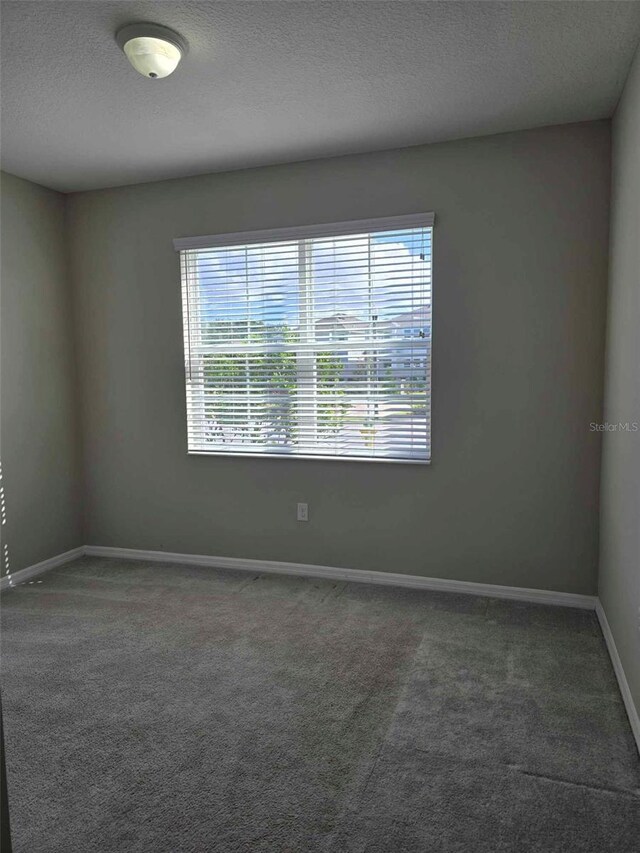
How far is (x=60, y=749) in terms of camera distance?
84.6 inches

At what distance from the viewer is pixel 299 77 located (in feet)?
→ 8.66

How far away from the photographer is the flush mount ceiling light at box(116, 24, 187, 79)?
2248 mm

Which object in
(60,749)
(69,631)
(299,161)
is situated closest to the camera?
(60,749)

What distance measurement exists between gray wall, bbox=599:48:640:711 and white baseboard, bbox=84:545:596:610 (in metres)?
0.32

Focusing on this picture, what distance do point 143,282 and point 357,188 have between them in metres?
1.64

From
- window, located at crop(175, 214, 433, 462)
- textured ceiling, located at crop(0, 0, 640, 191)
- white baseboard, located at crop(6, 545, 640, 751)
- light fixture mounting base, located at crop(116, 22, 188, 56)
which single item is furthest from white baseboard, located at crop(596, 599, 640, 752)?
light fixture mounting base, located at crop(116, 22, 188, 56)

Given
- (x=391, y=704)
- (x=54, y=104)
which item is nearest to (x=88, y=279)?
(x=54, y=104)

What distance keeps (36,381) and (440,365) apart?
2739mm

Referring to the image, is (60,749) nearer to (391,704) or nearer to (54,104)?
(391,704)

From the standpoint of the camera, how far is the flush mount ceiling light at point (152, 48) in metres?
2.25

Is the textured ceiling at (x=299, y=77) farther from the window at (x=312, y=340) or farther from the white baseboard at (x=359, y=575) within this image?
the white baseboard at (x=359, y=575)

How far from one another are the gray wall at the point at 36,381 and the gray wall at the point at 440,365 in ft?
0.67

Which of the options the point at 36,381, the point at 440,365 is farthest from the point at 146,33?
the point at 36,381

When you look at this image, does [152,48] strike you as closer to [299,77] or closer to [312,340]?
[299,77]
